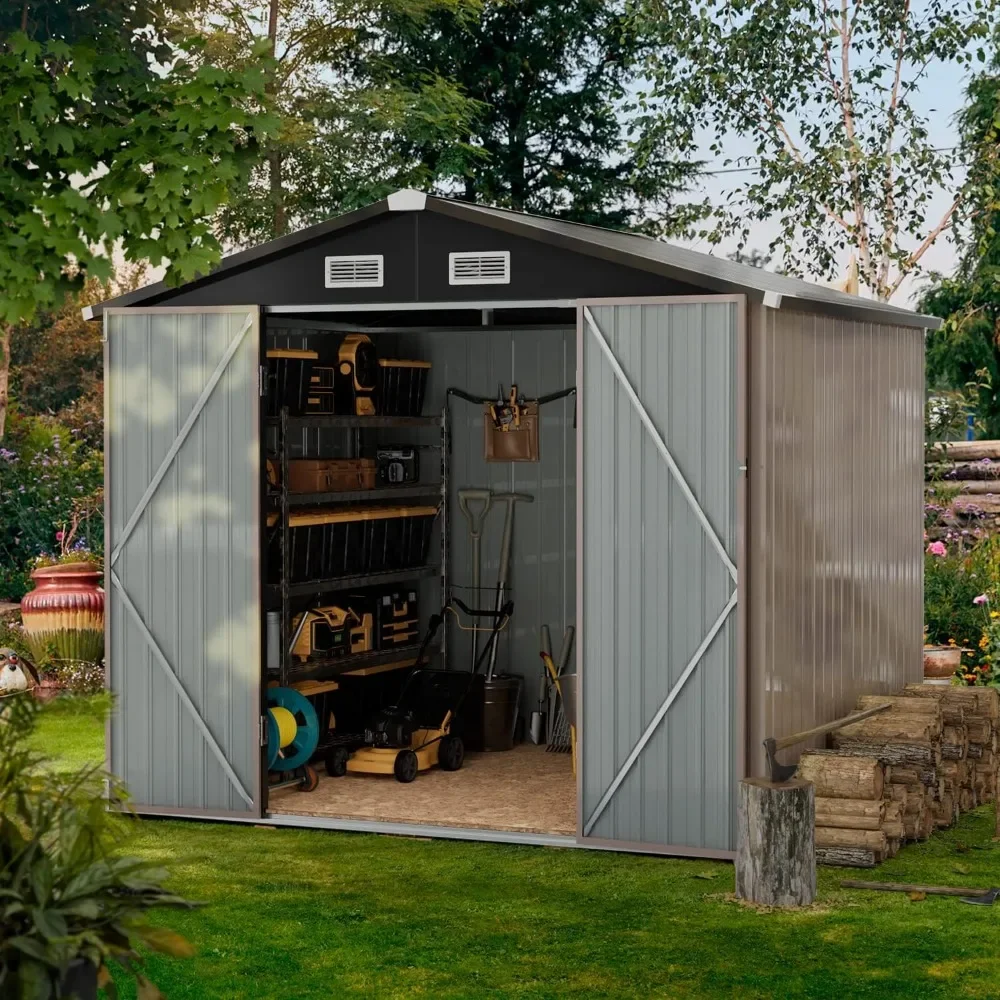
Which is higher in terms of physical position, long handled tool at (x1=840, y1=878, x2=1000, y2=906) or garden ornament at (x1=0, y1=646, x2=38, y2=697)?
garden ornament at (x1=0, y1=646, x2=38, y2=697)

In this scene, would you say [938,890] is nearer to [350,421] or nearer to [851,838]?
[851,838]

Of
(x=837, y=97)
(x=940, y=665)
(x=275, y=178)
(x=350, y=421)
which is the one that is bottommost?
(x=940, y=665)

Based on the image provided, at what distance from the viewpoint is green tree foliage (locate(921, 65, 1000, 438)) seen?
1736 centimetres

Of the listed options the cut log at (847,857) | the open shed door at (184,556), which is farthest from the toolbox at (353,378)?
the cut log at (847,857)

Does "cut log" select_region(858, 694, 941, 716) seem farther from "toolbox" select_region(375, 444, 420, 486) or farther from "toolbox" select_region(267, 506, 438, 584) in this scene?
"toolbox" select_region(375, 444, 420, 486)

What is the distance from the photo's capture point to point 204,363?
8.35 m

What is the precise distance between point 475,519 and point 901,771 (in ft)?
11.5

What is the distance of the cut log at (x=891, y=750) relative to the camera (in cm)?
779

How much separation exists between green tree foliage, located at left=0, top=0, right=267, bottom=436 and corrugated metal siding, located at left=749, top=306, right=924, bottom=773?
2.32m

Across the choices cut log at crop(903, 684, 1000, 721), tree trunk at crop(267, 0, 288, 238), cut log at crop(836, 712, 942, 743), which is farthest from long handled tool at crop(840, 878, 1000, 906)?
tree trunk at crop(267, 0, 288, 238)

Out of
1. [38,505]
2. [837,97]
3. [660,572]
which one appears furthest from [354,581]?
[837,97]

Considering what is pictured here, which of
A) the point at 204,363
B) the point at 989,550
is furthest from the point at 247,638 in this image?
the point at 989,550

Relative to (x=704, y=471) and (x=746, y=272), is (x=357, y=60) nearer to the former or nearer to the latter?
(x=746, y=272)

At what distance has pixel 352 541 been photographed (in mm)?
9875
